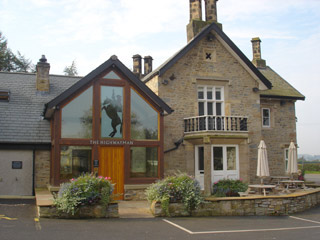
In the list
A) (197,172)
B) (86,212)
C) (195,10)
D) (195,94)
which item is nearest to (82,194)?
(86,212)

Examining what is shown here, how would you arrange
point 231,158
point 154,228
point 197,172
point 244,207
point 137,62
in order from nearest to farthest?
point 154,228 < point 244,207 < point 197,172 < point 231,158 < point 137,62

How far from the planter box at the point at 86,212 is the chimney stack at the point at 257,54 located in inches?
641

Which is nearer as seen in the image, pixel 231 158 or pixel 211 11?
pixel 231 158

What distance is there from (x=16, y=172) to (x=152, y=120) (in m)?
6.10

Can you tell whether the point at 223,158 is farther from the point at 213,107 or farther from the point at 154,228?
the point at 154,228

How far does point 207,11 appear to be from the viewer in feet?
63.2

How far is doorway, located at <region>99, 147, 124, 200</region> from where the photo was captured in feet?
46.3

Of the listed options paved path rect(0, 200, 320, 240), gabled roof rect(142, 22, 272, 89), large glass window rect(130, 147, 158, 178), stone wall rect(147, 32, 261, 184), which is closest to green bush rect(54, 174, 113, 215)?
paved path rect(0, 200, 320, 240)

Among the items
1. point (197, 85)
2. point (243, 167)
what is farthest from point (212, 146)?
point (197, 85)

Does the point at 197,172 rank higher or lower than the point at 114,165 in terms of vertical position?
lower

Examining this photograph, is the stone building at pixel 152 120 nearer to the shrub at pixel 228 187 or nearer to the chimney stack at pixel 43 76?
the chimney stack at pixel 43 76

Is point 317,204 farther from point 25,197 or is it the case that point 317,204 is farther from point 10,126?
point 10,126

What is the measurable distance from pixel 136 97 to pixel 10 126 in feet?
18.1

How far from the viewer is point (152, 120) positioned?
15.0 metres
